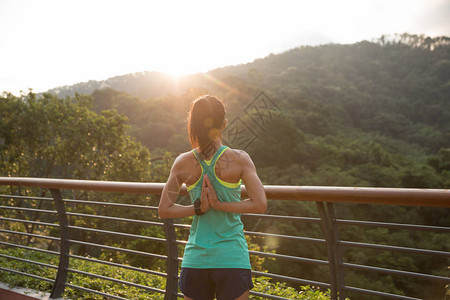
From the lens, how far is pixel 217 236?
1.81 m

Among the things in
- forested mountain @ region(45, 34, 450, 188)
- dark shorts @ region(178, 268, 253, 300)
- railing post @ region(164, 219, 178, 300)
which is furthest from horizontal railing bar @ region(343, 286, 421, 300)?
forested mountain @ region(45, 34, 450, 188)

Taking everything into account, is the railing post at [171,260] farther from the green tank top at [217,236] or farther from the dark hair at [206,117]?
the dark hair at [206,117]

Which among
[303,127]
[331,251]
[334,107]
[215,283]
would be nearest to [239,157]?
[215,283]

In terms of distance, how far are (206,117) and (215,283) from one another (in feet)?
2.26

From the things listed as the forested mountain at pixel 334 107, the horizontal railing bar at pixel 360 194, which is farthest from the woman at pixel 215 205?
the forested mountain at pixel 334 107

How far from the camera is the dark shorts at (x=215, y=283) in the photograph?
5.70 feet

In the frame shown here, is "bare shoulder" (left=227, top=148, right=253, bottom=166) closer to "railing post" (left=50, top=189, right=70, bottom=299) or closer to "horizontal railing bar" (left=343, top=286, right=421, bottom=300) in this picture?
"horizontal railing bar" (left=343, top=286, right=421, bottom=300)

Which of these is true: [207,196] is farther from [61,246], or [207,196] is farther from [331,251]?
[61,246]

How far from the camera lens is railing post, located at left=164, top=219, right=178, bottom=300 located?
279 cm

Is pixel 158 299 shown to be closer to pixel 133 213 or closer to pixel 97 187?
pixel 97 187

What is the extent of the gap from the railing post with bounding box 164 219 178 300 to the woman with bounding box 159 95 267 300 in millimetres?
948

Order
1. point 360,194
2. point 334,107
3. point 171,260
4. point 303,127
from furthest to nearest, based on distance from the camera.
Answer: point 334,107 → point 303,127 → point 171,260 → point 360,194

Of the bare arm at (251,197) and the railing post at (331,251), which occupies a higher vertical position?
the bare arm at (251,197)

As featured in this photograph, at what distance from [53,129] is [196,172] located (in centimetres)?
2032
